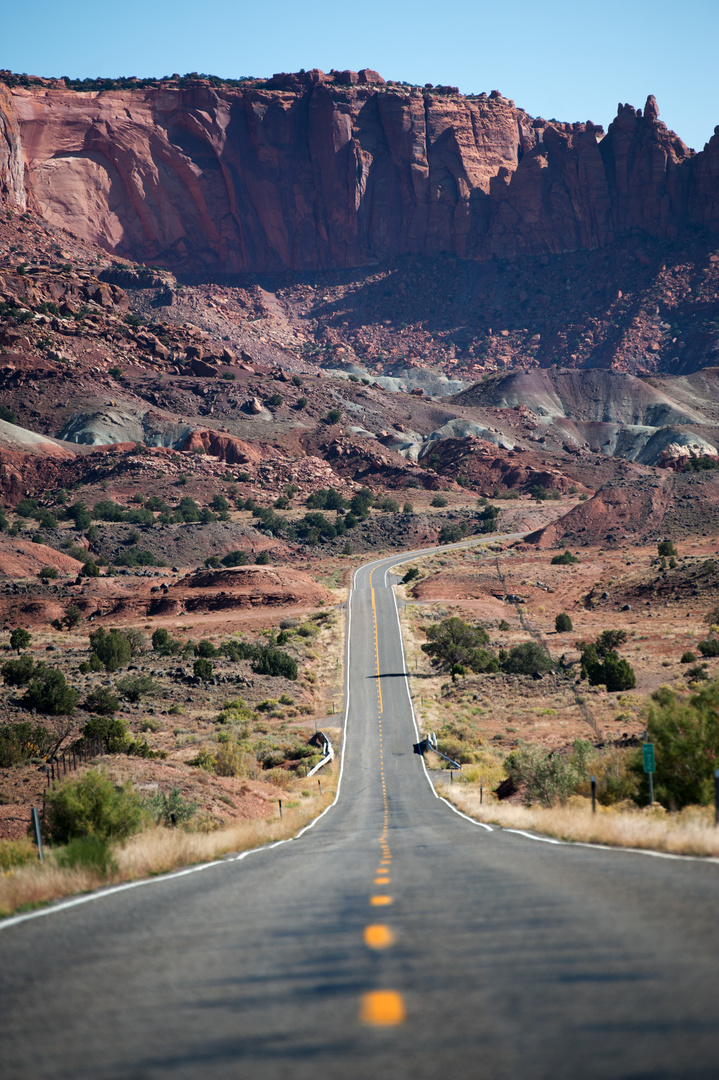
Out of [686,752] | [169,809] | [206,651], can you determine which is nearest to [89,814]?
[169,809]

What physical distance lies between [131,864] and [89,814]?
19.5 feet

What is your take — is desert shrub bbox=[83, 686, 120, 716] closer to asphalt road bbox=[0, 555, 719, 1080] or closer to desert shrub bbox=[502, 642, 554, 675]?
desert shrub bbox=[502, 642, 554, 675]

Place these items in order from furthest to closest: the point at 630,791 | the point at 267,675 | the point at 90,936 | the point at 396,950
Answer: the point at 267,675, the point at 630,791, the point at 90,936, the point at 396,950

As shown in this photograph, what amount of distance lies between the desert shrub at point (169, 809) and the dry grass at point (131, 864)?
117 inches

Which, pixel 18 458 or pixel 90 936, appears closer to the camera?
pixel 90 936

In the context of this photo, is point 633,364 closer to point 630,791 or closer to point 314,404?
point 314,404

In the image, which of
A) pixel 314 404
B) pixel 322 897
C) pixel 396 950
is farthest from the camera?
pixel 314 404

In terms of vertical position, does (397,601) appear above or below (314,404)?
below

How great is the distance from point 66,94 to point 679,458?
562 ft

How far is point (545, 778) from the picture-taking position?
23.4 m

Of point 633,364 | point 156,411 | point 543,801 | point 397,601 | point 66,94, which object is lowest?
point 543,801

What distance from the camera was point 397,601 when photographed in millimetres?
69312

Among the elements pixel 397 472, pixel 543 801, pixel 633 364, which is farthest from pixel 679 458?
pixel 543 801

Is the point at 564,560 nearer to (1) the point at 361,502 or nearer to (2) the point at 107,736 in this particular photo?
(1) the point at 361,502
